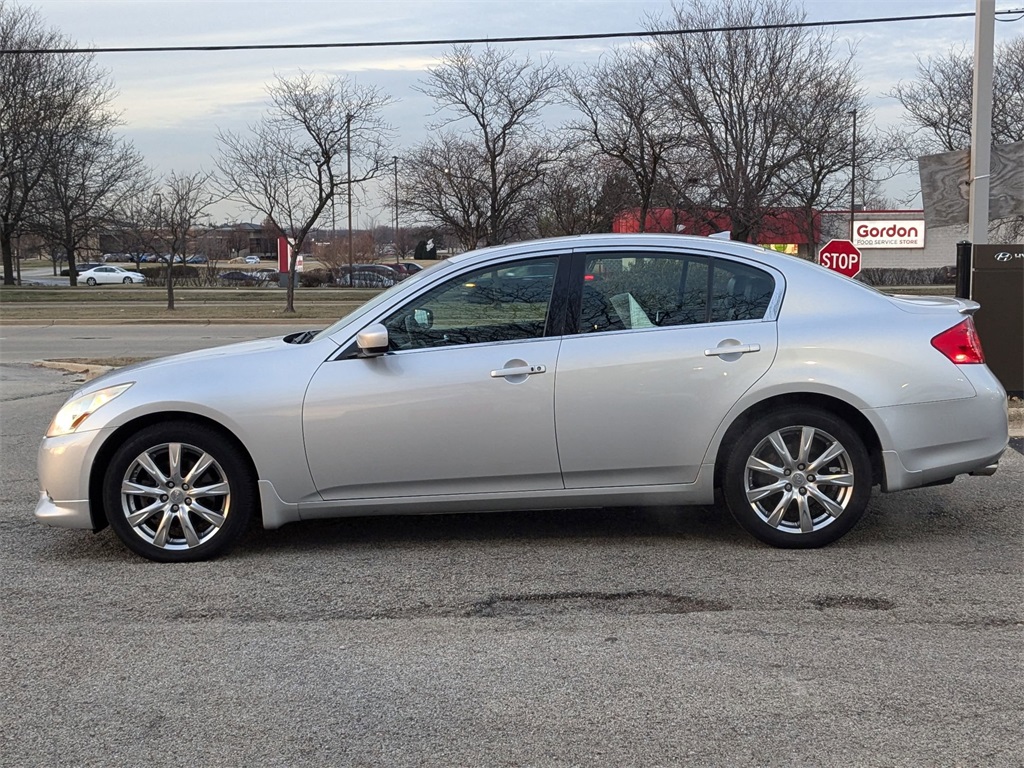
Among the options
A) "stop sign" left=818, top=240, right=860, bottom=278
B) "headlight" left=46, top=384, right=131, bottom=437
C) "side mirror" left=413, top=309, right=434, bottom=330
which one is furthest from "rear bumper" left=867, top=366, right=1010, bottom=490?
"stop sign" left=818, top=240, right=860, bottom=278

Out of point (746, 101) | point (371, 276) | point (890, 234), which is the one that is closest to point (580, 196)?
point (746, 101)

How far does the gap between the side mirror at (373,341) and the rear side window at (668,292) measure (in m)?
1.02

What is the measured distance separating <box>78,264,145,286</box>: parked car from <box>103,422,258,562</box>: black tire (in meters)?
55.9

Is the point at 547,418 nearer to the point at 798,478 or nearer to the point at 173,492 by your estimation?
the point at 798,478

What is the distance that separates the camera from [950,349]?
17.8 ft

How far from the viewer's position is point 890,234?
166ft

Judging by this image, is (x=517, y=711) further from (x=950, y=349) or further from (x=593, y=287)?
(x=950, y=349)

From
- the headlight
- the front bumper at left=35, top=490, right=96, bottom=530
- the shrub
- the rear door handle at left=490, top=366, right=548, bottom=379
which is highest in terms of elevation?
the shrub

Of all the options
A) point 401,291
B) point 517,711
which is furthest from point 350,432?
point 517,711

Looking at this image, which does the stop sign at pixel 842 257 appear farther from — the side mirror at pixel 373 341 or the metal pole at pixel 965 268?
the side mirror at pixel 373 341

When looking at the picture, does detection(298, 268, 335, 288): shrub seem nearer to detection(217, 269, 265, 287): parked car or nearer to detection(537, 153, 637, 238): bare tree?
detection(217, 269, 265, 287): parked car

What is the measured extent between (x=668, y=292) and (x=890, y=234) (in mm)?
48879

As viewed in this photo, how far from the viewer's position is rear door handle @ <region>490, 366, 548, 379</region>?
529 centimetres

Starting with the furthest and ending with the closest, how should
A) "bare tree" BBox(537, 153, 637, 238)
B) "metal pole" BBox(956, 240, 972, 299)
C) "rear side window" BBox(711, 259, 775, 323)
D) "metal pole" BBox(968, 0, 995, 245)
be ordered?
"bare tree" BBox(537, 153, 637, 238) → "metal pole" BBox(968, 0, 995, 245) → "metal pole" BBox(956, 240, 972, 299) → "rear side window" BBox(711, 259, 775, 323)
